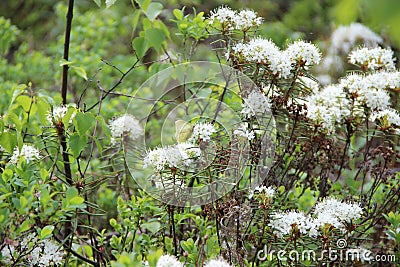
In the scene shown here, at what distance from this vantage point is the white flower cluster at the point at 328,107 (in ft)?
4.99

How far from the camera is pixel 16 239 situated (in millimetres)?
1303

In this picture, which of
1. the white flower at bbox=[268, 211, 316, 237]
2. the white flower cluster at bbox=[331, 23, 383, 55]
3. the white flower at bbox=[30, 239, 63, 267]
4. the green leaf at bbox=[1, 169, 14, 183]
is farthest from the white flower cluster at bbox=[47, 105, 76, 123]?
the white flower cluster at bbox=[331, 23, 383, 55]

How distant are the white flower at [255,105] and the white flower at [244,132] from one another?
3 centimetres

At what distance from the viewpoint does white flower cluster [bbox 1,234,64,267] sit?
50.4 inches

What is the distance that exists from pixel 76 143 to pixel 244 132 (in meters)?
0.41

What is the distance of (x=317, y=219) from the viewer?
1304 millimetres

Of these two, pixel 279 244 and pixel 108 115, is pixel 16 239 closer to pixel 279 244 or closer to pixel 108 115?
pixel 279 244

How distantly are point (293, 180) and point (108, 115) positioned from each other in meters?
0.90

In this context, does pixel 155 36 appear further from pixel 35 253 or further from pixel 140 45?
pixel 35 253

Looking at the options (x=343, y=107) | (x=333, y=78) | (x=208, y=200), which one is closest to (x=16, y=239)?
(x=208, y=200)

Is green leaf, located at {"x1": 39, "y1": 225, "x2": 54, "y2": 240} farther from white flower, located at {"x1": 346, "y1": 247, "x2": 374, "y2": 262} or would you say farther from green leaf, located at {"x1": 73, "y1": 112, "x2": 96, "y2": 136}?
white flower, located at {"x1": 346, "y1": 247, "x2": 374, "y2": 262}

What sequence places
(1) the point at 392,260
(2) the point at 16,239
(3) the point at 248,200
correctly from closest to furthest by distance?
(2) the point at 16,239
(3) the point at 248,200
(1) the point at 392,260

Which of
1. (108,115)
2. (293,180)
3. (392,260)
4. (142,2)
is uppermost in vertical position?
(108,115)

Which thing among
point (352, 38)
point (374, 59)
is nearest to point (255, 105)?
point (374, 59)
